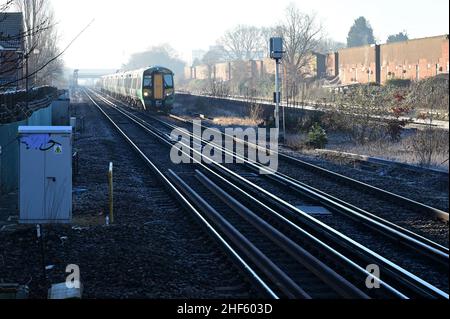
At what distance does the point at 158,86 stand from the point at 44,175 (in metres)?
31.9

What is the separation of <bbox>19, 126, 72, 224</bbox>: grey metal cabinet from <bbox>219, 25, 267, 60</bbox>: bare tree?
383ft

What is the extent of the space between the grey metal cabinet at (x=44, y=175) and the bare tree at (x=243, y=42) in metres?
117

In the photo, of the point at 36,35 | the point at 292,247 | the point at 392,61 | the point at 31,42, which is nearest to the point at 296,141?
the point at 31,42

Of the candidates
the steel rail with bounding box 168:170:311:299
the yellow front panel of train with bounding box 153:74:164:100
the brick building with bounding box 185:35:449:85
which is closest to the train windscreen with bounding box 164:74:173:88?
the yellow front panel of train with bounding box 153:74:164:100

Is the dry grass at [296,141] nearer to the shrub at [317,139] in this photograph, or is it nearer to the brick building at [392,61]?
the shrub at [317,139]

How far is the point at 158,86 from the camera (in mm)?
41844

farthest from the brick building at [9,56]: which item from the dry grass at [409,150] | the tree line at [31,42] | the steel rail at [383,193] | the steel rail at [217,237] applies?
the dry grass at [409,150]

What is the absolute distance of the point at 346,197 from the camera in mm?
13000

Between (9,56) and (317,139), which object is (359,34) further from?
(9,56)

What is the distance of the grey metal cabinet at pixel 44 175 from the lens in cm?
1023

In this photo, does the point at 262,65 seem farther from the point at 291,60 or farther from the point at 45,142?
the point at 45,142

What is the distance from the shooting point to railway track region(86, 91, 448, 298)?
274 inches
